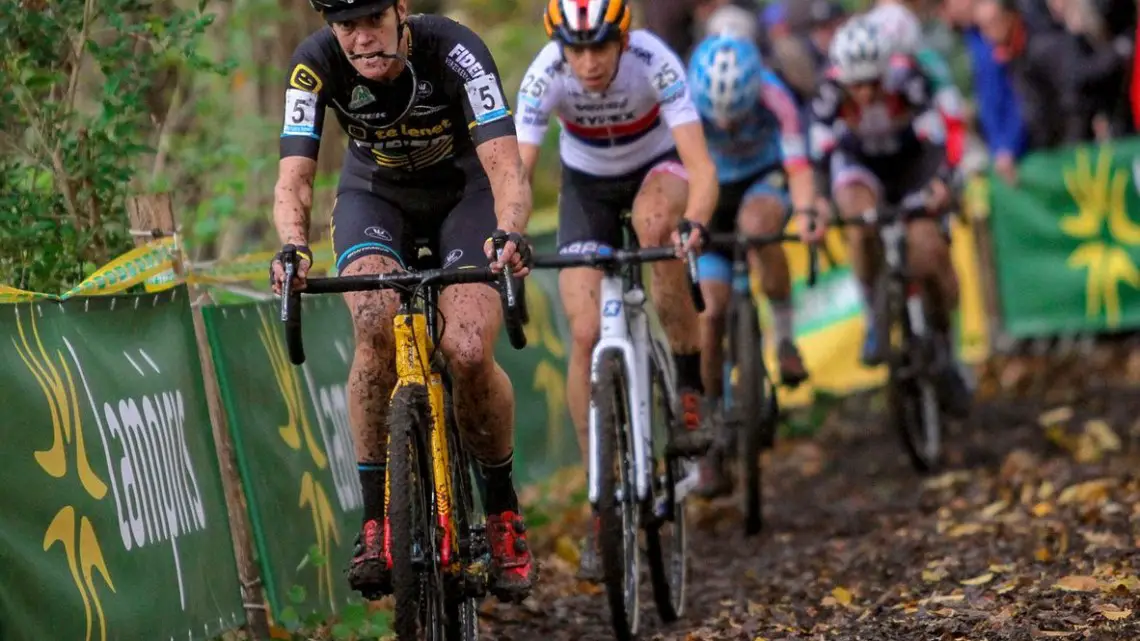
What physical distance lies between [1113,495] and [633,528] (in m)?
3.42

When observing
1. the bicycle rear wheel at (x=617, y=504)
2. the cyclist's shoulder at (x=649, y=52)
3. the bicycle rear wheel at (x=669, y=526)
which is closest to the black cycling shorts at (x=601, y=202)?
the cyclist's shoulder at (x=649, y=52)

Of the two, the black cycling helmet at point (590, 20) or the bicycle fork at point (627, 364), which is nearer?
the bicycle fork at point (627, 364)

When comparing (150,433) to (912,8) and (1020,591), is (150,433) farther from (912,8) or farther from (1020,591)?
(912,8)

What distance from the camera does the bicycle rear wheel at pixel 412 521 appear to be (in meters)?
4.89

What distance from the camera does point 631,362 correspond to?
6.47m

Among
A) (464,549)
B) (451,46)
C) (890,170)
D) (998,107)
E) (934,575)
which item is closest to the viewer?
(464,549)

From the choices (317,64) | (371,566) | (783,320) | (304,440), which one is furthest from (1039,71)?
A: (371,566)

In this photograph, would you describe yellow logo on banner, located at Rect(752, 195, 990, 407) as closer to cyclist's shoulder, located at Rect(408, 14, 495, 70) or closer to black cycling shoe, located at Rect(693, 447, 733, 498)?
black cycling shoe, located at Rect(693, 447, 733, 498)

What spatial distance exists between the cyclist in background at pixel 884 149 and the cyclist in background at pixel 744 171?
2.53 feet

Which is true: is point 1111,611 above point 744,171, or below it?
below

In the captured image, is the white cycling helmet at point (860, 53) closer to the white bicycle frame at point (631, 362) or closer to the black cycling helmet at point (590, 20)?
the black cycling helmet at point (590, 20)

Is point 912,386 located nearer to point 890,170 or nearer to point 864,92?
point 890,170

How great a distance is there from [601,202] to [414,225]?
1.51 meters

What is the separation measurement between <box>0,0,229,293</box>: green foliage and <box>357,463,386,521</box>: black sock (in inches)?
62.3
